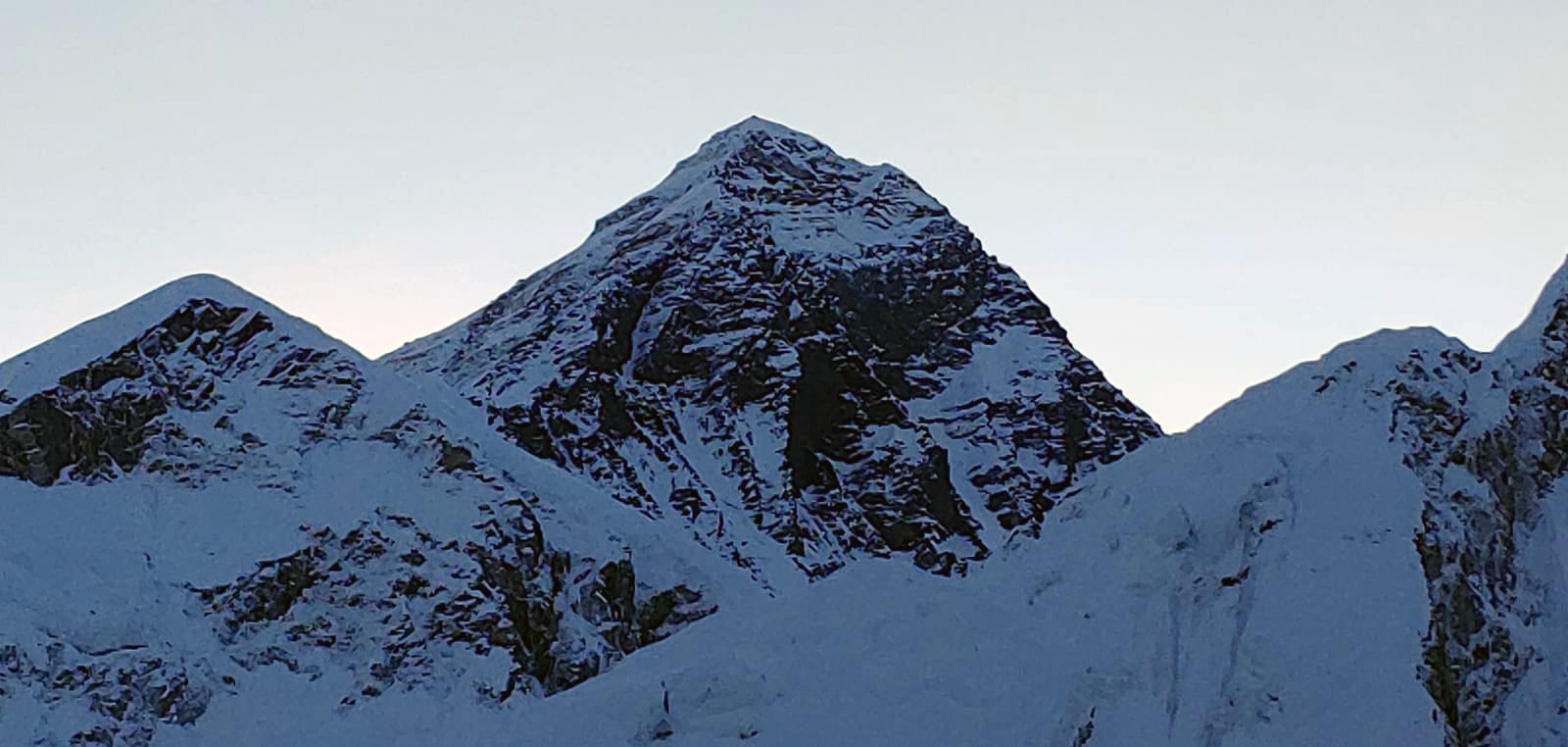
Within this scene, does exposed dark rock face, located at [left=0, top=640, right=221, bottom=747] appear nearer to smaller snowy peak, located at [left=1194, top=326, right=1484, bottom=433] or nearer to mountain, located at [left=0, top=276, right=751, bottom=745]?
mountain, located at [left=0, top=276, right=751, bottom=745]

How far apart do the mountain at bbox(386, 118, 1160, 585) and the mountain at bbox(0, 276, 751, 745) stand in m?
16.1

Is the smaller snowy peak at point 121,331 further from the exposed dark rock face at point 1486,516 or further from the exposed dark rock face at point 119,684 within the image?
the exposed dark rock face at point 1486,516

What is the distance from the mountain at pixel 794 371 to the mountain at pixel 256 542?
52.9 ft

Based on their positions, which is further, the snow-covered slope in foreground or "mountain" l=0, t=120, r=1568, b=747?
"mountain" l=0, t=120, r=1568, b=747

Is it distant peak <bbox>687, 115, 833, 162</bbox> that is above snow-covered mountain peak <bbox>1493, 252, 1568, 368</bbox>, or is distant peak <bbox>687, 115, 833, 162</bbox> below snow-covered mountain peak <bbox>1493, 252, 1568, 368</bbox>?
above

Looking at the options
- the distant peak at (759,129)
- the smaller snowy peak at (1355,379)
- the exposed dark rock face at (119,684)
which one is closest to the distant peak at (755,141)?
the distant peak at (759,129)

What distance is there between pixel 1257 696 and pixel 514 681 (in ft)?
96.6

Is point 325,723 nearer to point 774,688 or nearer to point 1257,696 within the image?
point 774,688

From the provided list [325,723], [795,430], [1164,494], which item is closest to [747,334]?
[795,430]

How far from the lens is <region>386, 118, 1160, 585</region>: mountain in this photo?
300 feet

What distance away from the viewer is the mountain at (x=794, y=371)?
300 feet

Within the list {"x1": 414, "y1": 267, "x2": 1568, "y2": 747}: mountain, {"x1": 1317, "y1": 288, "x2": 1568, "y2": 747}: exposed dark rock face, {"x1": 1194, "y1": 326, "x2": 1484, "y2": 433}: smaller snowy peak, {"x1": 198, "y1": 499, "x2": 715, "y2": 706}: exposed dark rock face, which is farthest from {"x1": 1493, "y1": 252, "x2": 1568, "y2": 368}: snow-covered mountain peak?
{"x1": 198, "y1": 499, "x2": 715, "y2": 706}: exposed dark rock face

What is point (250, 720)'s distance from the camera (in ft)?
181

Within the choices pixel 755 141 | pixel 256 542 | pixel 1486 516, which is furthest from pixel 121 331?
pixel 755 141
